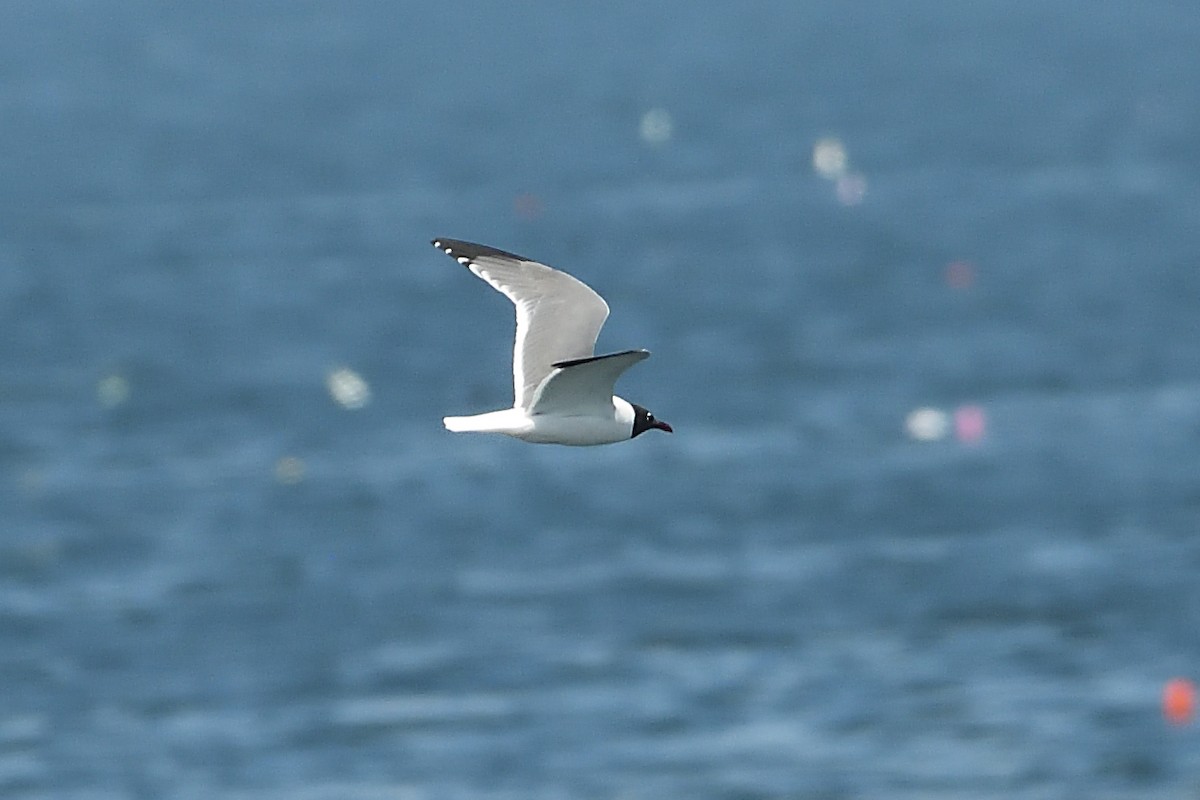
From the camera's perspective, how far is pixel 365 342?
2522 inches

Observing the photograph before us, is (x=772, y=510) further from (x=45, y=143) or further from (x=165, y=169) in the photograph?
(x=45, y=143)

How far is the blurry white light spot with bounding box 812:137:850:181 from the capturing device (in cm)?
9275

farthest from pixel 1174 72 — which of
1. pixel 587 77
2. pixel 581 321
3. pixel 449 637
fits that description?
pixel 581 321

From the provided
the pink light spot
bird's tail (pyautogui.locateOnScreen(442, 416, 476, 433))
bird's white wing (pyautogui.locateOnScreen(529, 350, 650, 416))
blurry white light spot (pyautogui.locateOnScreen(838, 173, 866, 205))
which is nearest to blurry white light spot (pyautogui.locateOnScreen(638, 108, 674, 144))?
blurry white light spot (pyautogui.locateOnScreen(838, 173, 866, 205))

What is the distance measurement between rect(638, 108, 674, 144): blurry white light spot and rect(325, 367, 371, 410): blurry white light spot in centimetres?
4396

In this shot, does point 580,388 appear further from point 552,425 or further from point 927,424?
point 927,424

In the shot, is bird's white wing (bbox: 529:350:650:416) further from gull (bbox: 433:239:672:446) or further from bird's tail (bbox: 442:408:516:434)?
bird's tail (bbox: 442:408:516:434)

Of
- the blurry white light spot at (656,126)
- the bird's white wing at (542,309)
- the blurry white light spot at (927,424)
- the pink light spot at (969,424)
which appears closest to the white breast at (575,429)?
the bird's white wing at (542,309)

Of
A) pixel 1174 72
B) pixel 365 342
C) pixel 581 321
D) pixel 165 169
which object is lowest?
pixel 581 321

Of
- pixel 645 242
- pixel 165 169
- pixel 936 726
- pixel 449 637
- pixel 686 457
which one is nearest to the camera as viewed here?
pixel 936 726

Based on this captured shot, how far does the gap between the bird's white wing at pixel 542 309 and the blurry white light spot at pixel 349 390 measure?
1506 inches

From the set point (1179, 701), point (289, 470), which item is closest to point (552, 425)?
point (1179, 701)

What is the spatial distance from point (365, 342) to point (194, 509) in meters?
14.8

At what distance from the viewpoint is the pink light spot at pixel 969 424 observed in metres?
53.8
